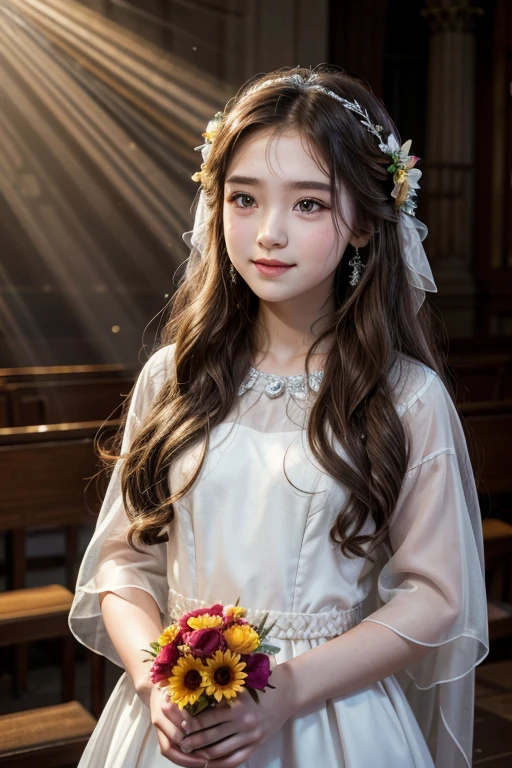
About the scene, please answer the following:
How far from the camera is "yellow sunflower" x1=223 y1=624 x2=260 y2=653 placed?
1239mm

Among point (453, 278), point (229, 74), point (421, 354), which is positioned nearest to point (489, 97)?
point (453, 278)

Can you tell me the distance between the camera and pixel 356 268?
5.27 ft

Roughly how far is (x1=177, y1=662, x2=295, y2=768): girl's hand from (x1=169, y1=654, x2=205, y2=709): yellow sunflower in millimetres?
48

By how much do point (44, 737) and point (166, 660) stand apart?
150 centimetres

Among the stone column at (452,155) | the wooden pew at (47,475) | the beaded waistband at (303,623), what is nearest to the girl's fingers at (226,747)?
the beaded waistband at (303,623)

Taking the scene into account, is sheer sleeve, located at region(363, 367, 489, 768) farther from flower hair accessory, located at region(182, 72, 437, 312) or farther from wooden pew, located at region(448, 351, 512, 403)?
wooden pew, located at region(448, 351, 512, 403)

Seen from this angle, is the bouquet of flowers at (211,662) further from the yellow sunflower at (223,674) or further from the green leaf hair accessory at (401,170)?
the green leaf hair accessory at (401,170)

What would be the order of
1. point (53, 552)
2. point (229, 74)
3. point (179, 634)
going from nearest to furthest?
1. point (179, 634)
2. point (53, 552)
3. point (229, 74)

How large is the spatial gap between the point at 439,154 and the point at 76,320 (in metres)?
3.99

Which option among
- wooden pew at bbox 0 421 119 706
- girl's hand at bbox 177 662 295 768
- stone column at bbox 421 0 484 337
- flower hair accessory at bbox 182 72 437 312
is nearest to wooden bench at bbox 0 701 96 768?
wooden pew at bbox 0 421 119 706

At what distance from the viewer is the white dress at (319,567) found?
4.83 feet

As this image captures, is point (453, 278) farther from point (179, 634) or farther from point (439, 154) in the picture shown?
point (179, 634)

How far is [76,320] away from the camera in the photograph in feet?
25.3

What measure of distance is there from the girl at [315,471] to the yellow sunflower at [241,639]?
138 millimetres
